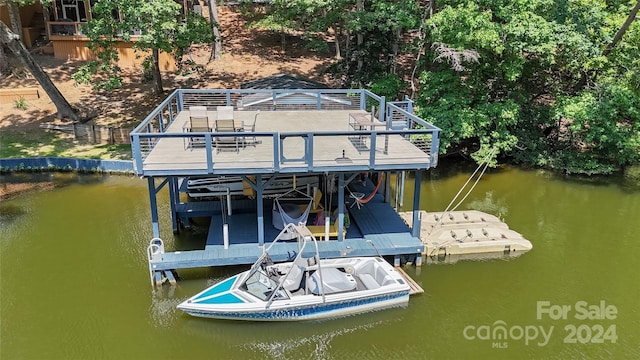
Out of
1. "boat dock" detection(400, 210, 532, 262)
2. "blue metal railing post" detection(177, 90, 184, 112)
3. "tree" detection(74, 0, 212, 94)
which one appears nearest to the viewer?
"boat dock" detection(400, 210, 532, 262)

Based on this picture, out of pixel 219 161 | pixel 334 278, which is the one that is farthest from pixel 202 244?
pixel 334 278

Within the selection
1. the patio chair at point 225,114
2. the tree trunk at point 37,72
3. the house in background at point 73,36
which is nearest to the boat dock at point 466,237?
the patio chair at point 225,114

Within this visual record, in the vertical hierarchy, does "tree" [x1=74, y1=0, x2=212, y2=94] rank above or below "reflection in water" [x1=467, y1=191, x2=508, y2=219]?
above

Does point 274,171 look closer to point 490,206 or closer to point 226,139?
point 226,139

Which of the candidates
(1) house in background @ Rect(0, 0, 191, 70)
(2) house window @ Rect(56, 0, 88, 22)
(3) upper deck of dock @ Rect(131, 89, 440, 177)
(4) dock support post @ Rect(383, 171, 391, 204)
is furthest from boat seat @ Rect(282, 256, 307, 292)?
(2) house window @ Rect(56, 0, 88, 22)

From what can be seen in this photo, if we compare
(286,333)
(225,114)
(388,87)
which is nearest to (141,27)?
(225,114)

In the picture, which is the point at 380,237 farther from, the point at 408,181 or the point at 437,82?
the point at 437,82

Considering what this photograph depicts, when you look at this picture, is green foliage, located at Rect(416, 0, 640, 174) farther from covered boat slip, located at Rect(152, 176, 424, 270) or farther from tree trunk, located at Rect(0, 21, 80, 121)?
tree trunk, located at Rect(0, 21, 80, 121)
